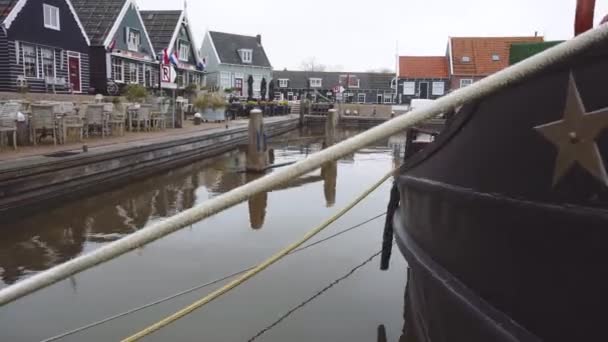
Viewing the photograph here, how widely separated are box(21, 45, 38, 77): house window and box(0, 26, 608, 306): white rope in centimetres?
1916

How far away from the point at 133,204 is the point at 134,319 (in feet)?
13.3

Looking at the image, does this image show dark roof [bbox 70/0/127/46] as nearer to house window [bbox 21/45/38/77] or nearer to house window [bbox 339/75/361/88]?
house window [bbox 21/45/38/77]

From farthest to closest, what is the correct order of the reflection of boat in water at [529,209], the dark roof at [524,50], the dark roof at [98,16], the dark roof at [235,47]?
the dark roof at [235,47] → the dark roof at [98,16] → the dark roof at [524,50] → the reflection of boat in water at [529,209]

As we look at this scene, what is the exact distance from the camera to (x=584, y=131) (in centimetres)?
159

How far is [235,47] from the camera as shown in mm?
43344

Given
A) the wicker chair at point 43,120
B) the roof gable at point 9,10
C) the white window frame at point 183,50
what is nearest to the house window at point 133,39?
the white window frame at point 183,50

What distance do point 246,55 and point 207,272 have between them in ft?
132

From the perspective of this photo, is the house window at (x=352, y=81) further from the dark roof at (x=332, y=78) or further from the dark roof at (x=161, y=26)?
the dark roof at (x=161, y=26)

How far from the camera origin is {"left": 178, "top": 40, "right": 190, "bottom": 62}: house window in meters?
31.4

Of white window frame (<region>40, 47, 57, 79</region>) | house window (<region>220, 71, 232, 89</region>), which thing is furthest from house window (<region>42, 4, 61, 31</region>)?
house window (<region>220, 71, 232, 89</region>)

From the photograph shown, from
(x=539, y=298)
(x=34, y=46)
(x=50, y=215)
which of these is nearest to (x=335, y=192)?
(x=50, y=215)

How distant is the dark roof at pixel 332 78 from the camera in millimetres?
52344

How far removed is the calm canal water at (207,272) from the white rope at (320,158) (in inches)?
74.5

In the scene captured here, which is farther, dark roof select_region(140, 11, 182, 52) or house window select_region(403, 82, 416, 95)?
house window select_region(403, 82, 416, 95)
